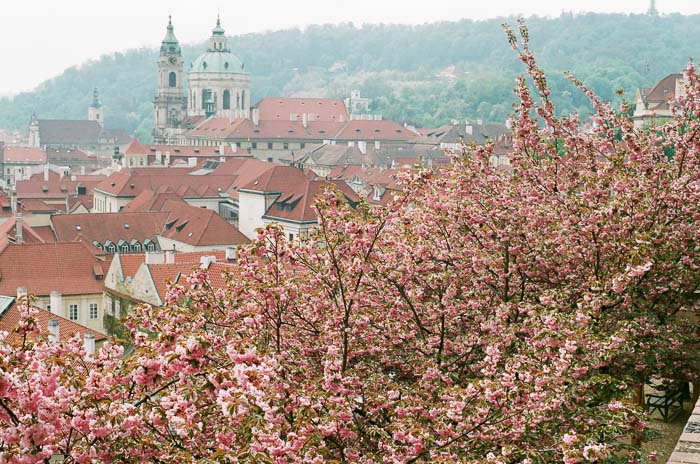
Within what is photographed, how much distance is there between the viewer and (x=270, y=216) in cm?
6178

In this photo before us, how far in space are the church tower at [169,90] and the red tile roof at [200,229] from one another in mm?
101808

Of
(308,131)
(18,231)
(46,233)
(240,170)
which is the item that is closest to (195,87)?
(308,131)

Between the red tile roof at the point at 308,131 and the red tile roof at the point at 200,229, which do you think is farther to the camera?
the red tile roof at the point at 308,131

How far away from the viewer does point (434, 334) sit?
11969mm

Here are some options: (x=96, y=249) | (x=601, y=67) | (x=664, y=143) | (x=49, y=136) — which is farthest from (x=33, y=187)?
(x=601, y=67)

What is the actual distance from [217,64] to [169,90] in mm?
9035

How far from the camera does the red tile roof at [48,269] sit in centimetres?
4178

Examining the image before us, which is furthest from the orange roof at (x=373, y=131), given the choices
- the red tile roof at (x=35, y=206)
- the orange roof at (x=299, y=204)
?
the orange roof at (x=299, y=204)

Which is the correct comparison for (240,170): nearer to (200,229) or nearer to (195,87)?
(200,229)

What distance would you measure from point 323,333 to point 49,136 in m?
177

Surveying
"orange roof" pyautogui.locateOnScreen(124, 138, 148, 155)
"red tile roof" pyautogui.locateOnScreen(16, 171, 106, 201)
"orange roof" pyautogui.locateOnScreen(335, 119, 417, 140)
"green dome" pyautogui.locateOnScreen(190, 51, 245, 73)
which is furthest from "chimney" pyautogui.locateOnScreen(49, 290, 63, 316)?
"green dome" pyautogui.locateOnScreen(190, 51, 245, 73)

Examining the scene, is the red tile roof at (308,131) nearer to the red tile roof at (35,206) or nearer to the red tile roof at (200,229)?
the red tile roof at (35,206)

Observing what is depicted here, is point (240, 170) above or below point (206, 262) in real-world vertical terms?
below

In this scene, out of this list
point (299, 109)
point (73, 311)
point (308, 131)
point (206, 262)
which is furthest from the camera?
point (299, 109)
